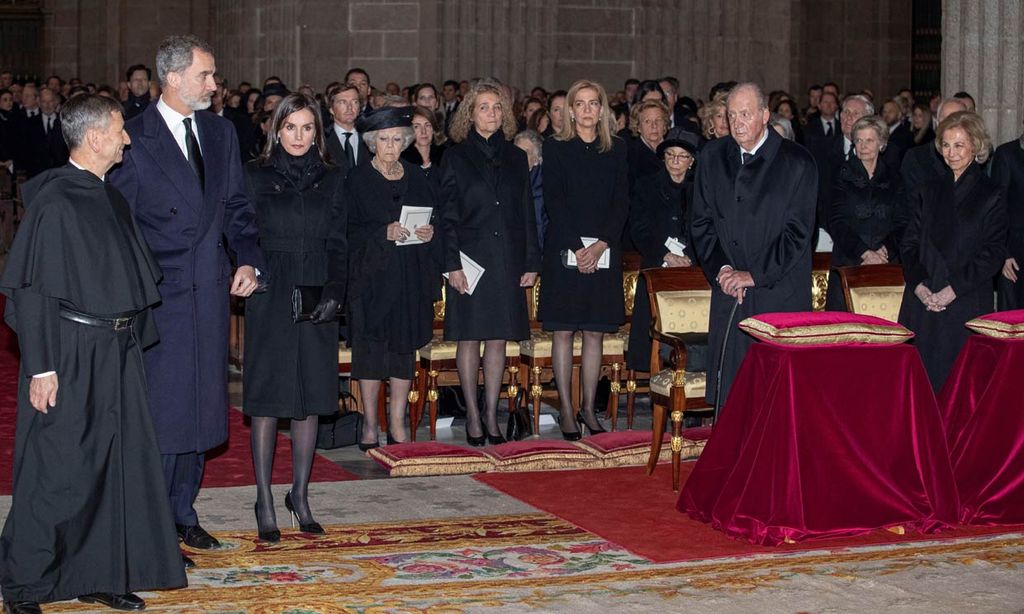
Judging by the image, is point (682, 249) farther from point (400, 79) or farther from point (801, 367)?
point (400, 79)

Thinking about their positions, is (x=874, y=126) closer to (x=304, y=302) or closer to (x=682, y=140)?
(x=682, y=140)

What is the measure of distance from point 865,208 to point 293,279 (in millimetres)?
3996

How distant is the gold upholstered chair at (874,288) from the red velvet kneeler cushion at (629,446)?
1.03 m

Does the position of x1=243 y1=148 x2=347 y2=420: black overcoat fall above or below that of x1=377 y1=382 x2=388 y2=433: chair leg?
above

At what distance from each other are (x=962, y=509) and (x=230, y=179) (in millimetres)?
3367

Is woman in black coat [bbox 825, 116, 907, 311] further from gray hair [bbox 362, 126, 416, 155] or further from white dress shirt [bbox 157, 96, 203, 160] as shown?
white dress shirt [bbox 157, 96, 203, 160]

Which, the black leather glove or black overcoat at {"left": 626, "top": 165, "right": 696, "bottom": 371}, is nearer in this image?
the black leather glove

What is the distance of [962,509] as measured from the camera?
7215 mm

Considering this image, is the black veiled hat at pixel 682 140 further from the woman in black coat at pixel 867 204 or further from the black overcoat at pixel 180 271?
the black overcoat at pixel 180 271

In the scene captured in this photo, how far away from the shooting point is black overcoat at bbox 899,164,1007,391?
795cm

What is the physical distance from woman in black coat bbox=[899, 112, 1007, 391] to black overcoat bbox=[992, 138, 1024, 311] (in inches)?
49.8

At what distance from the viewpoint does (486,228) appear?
29.0 ft

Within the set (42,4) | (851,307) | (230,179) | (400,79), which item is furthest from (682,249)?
(42,4)

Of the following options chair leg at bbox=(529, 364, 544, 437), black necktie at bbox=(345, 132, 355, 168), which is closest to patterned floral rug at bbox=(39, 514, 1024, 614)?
chair leg at bbox=(529, 364, 544, 437)
